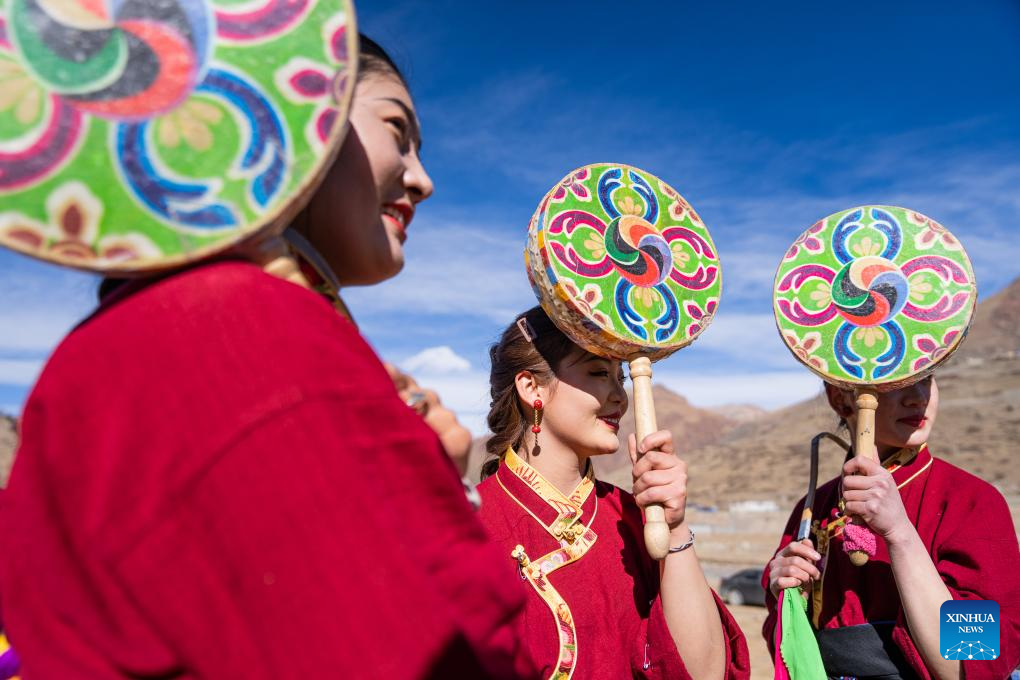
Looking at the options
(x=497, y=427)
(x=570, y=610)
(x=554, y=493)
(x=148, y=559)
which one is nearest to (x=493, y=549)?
(x=148, y=559)

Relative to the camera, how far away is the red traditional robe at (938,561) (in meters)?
2.67

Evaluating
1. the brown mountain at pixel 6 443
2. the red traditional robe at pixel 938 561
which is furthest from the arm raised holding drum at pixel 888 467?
the brown mountain at pixel 6 443

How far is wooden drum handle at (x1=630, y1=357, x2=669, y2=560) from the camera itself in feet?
7.51

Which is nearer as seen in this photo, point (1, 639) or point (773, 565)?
point (1, 639)

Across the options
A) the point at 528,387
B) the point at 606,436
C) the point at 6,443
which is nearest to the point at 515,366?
the point at 528,387

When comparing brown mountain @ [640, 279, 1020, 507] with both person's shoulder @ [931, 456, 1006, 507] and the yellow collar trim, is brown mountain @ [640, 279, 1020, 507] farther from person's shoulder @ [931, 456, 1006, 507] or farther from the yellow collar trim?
the yellow collar trim

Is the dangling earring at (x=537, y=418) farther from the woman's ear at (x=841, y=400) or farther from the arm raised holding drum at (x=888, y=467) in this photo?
the woman's ear at (x=841, y=400)

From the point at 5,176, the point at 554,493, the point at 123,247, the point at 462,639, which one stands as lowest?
the point at 554,493

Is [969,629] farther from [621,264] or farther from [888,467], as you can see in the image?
[621,264]

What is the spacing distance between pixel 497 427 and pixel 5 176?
7.99ft

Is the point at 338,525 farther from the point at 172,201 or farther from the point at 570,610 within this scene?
the point at 570,610

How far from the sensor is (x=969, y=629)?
2.59 meters

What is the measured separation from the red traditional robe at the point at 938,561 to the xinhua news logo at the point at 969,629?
0.16 feet

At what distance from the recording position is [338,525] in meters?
0.95
